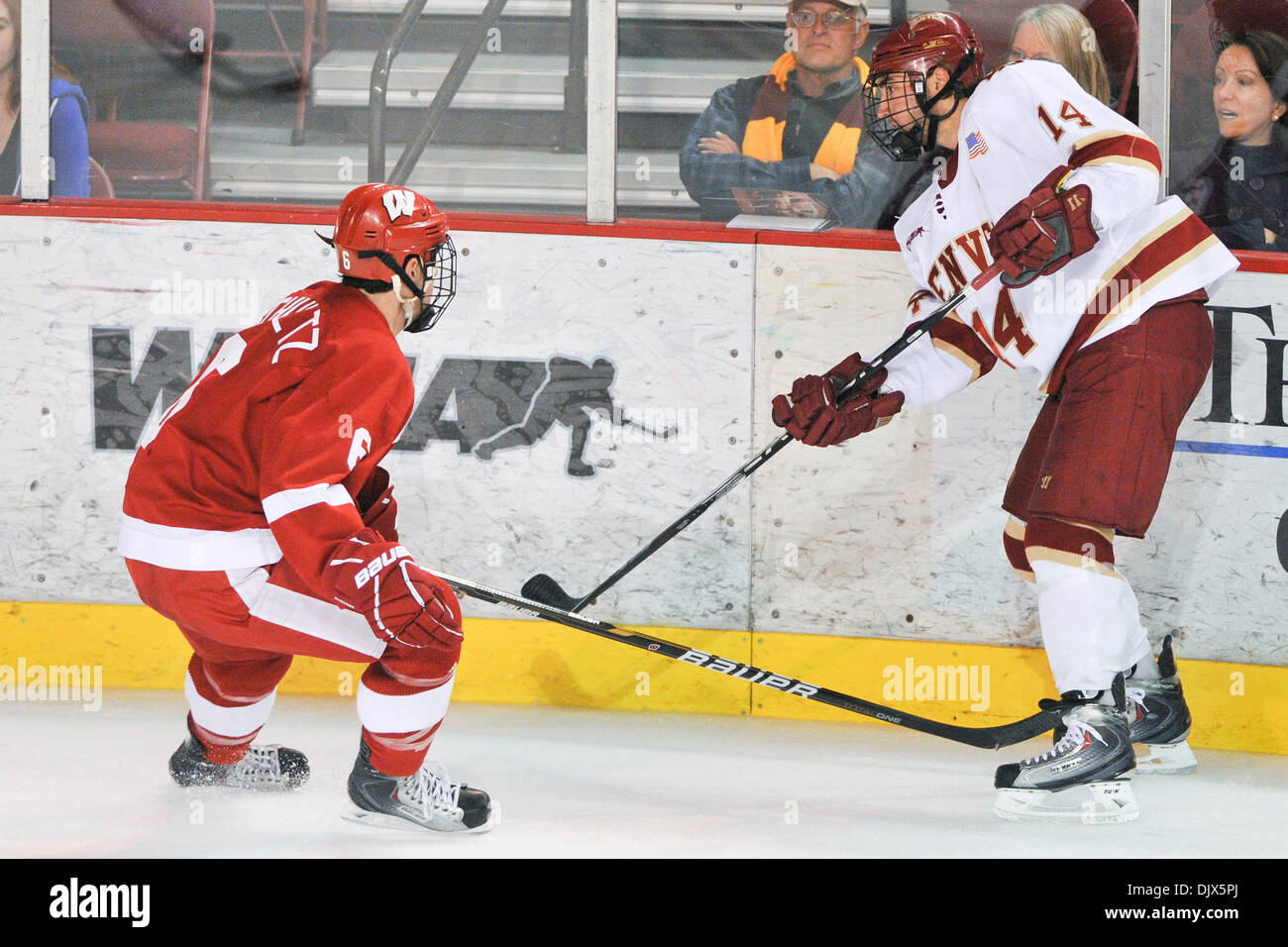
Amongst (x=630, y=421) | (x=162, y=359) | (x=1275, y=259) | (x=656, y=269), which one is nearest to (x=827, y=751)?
(x=630, y=421)

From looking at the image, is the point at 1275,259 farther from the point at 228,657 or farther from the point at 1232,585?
the point at 228,657

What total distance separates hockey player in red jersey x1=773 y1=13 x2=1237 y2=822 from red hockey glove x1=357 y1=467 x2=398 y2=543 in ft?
3.71

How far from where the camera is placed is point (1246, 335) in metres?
3.17

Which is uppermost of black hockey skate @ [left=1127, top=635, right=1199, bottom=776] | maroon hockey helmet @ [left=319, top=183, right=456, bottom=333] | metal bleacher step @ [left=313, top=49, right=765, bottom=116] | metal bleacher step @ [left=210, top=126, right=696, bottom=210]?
metal bleacher step @ [left=313, top=49, right=765, bottom=116]

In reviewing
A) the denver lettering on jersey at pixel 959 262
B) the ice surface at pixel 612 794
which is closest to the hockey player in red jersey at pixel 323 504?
the ice surface at pixel 612 794

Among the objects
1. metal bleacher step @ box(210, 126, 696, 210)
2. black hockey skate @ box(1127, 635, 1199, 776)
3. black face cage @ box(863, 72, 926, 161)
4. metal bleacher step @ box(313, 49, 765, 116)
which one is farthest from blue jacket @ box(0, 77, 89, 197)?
black hockey skate @ box(1127, 635, 1199, 776)

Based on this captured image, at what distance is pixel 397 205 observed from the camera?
2.55 metres

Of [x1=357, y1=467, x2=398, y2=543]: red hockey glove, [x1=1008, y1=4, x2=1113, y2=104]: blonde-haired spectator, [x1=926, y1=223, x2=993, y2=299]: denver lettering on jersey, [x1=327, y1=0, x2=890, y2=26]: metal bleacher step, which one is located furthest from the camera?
[x1=327, y1=0, x2=890, y2=26]: metal bleacher step

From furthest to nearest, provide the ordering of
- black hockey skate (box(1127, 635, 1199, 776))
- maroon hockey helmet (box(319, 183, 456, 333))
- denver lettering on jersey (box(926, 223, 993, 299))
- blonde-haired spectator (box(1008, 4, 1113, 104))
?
blonde-haired spectator (box(1008, 4, 1113, 104)) → black hockey skate (box(1127, 635, 1199, 776)) → denver lettering on jersey (box(926, 223, 993, 299)) → maroon hockey helmet (box(319, 183, 456, 333))

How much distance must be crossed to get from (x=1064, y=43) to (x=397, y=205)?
61.5 inches

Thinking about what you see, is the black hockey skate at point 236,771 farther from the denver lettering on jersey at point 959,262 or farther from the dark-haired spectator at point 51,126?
the denver lettering on jersey at point 959,262

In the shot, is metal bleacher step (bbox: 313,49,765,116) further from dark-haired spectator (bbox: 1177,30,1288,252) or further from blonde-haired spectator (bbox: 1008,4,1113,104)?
dark-haired spectator (bbox: 1177,30,1288,252)

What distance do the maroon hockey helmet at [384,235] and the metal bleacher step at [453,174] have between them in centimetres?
93

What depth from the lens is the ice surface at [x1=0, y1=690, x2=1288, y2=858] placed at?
2547mm
